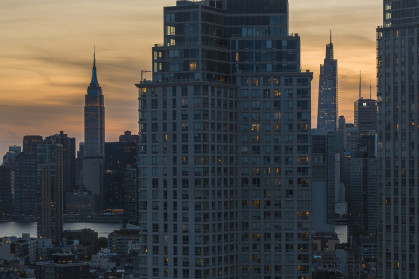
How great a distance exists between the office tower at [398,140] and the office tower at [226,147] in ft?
88.7

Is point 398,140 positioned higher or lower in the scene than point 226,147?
higher

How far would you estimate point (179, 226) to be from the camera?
391ft

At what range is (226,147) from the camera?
404 feet

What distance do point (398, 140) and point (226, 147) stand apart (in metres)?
36.9

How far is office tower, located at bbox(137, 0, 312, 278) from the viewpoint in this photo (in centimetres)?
11925

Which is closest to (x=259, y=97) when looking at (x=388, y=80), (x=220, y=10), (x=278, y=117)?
(x=278, y=117)

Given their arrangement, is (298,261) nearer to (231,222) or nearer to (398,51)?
(231,222)

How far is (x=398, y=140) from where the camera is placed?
481 feet

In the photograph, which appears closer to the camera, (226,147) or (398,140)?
(226,147)

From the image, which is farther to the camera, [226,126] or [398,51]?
[398,51]

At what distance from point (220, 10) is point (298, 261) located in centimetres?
3597

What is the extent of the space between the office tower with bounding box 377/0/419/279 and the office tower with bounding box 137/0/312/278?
88.7 ft

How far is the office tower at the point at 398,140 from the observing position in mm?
144500

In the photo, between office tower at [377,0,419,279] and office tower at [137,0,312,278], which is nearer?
office tower at [137,0,312,278]
